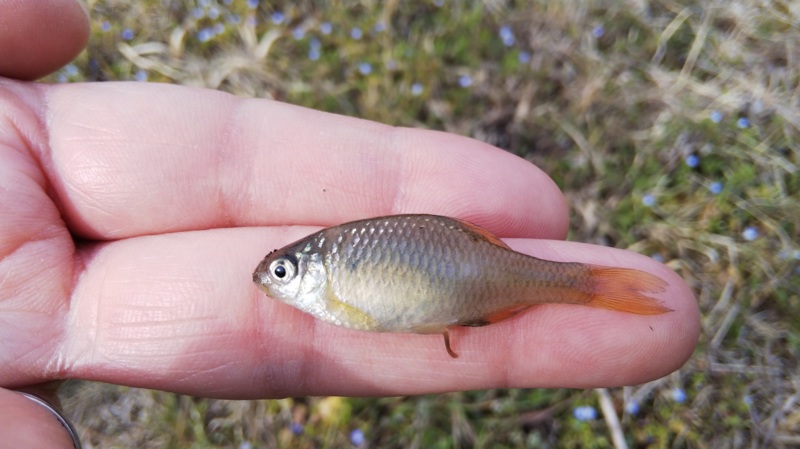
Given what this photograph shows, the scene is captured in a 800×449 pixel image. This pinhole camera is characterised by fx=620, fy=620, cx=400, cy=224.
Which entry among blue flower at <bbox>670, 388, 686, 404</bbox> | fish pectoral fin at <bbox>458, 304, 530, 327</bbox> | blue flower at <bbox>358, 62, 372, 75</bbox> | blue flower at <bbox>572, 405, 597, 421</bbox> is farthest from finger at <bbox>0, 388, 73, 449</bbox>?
blue flower at <bbox>358, 62, 372, 75</bbox>

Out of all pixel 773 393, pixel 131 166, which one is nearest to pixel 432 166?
pixel 131 166

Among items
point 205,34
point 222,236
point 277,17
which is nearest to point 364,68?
point 277,17

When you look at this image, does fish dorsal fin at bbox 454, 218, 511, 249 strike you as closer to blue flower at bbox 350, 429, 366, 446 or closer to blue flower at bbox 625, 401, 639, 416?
blue flower at bbox 625, 401, 639, 416

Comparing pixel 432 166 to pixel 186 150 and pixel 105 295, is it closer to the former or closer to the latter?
pixel 186 150

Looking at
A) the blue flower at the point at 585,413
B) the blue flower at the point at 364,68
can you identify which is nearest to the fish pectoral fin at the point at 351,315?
the blue flower at the point at 585,413

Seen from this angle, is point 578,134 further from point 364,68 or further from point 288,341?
point 288,341

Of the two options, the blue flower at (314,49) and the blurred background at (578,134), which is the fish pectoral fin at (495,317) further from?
the blue flower at (314,49)
